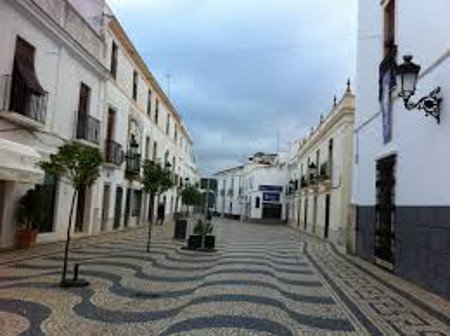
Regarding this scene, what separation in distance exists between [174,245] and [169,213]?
86.3 feet

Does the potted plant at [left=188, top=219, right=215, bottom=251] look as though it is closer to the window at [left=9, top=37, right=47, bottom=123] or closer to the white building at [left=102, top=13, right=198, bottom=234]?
the white building at [left=102, top=13, right=198, bottom=234]

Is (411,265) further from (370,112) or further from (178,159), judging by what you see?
(178,159)

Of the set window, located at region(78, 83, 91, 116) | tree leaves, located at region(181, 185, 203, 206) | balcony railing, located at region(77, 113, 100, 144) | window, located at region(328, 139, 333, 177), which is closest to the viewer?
A: balcony railing, located at region(77, 113, 100, 144)

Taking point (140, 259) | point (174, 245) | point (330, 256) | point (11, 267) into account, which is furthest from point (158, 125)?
point (11, 267)

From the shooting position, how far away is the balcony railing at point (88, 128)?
16.9 meters

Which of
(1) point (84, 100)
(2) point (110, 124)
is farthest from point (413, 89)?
(2) point (110, 124)

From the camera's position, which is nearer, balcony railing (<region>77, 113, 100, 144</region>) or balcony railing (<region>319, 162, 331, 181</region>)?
balcony railing (<region>77, 113, 100, 144</region>)

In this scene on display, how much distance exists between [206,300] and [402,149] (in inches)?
230

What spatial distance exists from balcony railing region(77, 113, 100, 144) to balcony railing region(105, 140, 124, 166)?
64.7 inches

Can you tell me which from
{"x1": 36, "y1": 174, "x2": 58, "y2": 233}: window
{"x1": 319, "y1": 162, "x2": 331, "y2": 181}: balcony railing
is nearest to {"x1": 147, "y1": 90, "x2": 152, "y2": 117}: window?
{"x1": 319, "y1": 162, "x2": 331, "y2": 181}: balcony railing

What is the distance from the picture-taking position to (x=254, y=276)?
9859 millimetres

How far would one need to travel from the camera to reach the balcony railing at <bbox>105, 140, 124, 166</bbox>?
793 inches

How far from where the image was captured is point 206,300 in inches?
287

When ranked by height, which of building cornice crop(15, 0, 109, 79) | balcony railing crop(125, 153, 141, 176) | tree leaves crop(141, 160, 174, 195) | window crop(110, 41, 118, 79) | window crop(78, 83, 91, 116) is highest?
window crop(110, 41, 118, 79)
